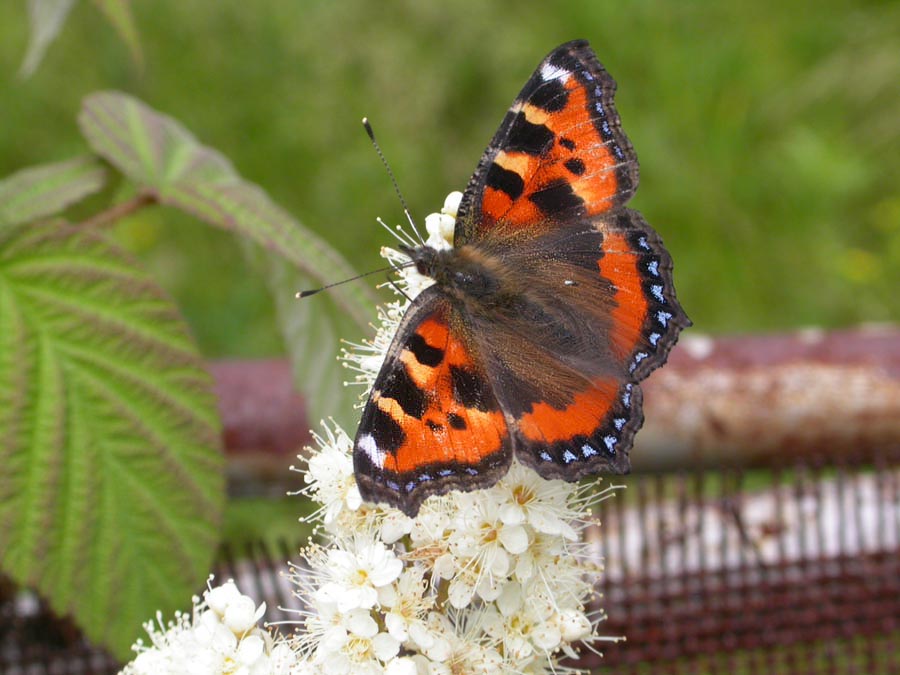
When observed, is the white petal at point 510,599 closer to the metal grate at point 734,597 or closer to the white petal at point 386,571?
the white petal at point 386,571

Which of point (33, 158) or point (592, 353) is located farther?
point (33, 158)

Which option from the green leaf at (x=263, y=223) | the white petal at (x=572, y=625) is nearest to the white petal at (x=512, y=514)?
the white petal at (x=572, y=625)

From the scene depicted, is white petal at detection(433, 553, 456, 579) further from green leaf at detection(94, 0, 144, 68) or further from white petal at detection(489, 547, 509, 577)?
green leaf at detection(94, 0, 144, 68)

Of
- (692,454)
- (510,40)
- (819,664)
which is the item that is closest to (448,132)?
(510,40)

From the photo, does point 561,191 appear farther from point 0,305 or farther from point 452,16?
point 452,16

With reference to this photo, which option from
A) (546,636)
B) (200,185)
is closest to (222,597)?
(546,636)

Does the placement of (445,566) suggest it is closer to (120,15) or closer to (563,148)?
(563,148)

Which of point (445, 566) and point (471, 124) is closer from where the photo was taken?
point (445, 566)
